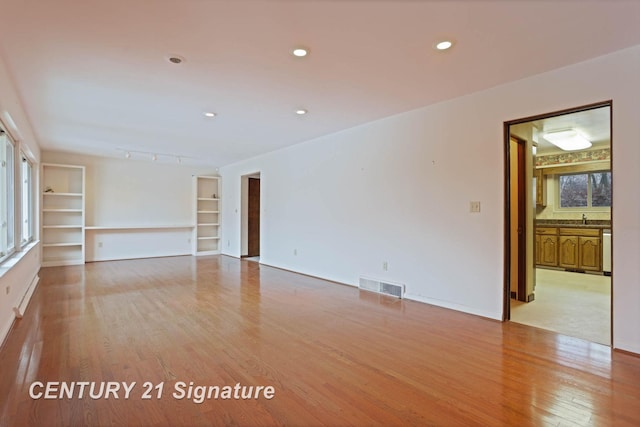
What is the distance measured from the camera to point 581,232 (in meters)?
6.19

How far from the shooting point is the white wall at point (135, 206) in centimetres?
737

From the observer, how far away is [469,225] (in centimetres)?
359

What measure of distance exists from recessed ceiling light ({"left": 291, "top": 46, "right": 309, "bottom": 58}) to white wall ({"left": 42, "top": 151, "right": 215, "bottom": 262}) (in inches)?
260

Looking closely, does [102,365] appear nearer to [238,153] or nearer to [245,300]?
[245,300]

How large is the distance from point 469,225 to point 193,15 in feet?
10.5

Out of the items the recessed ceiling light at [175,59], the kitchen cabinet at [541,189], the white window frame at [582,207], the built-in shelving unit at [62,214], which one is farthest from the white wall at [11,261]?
the white window frame at [582,207]

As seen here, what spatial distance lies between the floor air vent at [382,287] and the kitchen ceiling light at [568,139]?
341 centimetres

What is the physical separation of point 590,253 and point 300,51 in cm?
652

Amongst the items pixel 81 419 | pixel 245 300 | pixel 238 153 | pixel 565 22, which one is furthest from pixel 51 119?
pixel 565 22

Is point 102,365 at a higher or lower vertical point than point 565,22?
lower

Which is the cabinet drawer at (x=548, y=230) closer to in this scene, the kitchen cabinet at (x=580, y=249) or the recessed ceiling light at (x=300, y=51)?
the kitchen cabinet at (x=580, y=249)

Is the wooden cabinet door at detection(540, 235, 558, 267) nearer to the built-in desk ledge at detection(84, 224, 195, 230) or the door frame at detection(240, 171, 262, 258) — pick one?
the door frame at detection(240, 171, 262, 258)

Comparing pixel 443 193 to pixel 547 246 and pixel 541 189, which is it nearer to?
pixel 547 246

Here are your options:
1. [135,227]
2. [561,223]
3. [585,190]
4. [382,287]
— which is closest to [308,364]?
[382,287]
